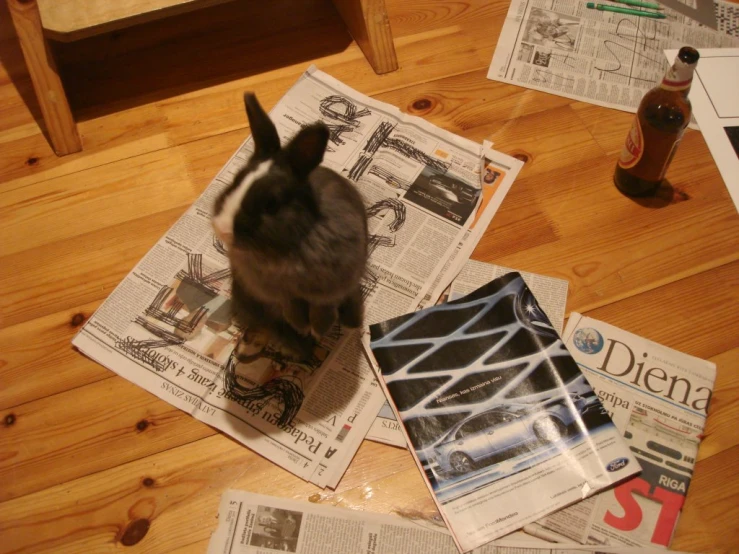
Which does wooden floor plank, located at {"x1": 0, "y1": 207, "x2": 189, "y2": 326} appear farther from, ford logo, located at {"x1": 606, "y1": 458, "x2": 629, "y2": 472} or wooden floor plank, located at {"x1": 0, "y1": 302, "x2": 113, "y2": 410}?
ford logo, located at {"x1": 606, "y1": 458, "x2": 629, "y2": 472}

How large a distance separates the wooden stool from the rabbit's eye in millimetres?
671

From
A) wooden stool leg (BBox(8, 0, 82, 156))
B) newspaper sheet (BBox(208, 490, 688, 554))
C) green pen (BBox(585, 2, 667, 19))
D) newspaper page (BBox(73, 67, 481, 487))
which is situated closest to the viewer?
newspaper sheet (BBox(208, 490, 688, 554))

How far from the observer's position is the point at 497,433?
960 millimetres

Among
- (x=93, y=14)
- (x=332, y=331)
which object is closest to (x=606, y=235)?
(x=332, y=331)

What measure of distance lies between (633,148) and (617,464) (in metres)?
0.59

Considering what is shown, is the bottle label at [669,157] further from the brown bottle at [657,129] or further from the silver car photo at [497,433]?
the silver car photo at [497,433]

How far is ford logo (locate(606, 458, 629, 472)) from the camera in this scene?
3.03ft

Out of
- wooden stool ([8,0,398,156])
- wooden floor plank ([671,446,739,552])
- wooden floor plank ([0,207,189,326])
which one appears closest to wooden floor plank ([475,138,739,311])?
wooden floor plank ([671,446,739,552])

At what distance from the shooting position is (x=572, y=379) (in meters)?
0.99

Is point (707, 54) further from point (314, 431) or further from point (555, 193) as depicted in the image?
point (314, 431)

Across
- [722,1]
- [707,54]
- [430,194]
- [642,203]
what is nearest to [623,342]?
[642,203]

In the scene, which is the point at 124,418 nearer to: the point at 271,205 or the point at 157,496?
the point at 157,496

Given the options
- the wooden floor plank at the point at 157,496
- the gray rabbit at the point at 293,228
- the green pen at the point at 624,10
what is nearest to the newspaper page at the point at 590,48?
the green pen at the point at 624,10

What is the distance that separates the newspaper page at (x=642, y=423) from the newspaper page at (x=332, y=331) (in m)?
0.34
